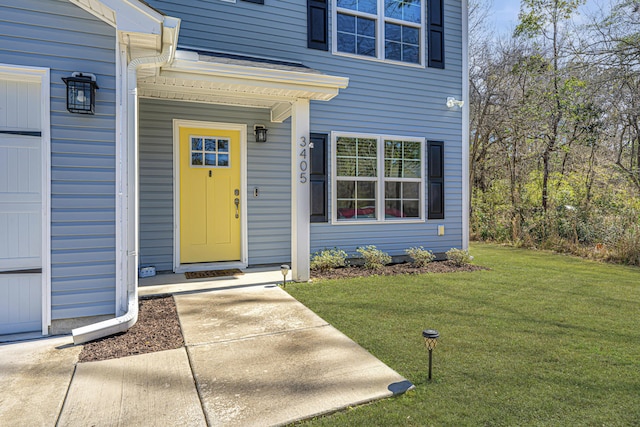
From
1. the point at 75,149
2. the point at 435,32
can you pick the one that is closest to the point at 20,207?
the point at 75,149

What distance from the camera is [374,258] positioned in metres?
5.80

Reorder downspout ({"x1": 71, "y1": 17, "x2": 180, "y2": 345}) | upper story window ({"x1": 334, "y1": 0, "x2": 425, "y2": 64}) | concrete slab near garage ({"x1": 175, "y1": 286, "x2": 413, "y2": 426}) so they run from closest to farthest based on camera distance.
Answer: concrete slab near garage ({"x1": 175, "y1": 286, "x2": 413, "y2": 426}) → downspout ({"x1": 71, "y1": 17, "x2": 180, "y2": 345}) → upper story window ({"x1": 334, "y1": 0, "x2": 425, "y2": 64})

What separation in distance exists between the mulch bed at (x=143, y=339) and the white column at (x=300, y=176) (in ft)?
5.52

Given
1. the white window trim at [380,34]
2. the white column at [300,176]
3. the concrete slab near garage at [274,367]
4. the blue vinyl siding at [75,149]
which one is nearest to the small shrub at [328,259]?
the white column at [300,176]

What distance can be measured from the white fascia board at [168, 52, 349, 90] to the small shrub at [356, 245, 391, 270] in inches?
101

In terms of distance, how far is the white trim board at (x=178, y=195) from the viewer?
5145 mm

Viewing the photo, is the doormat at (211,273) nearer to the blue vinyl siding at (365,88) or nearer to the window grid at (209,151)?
the blue vinyl siding at (365,88)

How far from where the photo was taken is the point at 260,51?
5504 mm

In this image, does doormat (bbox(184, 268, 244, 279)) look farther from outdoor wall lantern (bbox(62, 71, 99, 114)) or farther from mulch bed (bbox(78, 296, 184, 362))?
outdoor wall lantern (bbox(62, 71, 99, 114))

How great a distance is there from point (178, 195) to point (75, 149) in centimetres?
213

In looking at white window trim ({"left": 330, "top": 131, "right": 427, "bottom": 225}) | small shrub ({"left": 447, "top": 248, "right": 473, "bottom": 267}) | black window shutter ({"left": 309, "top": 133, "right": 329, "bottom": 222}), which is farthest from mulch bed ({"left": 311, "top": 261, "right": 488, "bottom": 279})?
black window shutter ({"left": 309, "top": 133, "right": 329, "bottom": 222})

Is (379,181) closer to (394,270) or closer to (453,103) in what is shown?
(394,270)

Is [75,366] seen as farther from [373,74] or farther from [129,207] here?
[373,74]

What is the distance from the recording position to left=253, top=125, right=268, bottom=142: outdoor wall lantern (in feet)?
18.0
